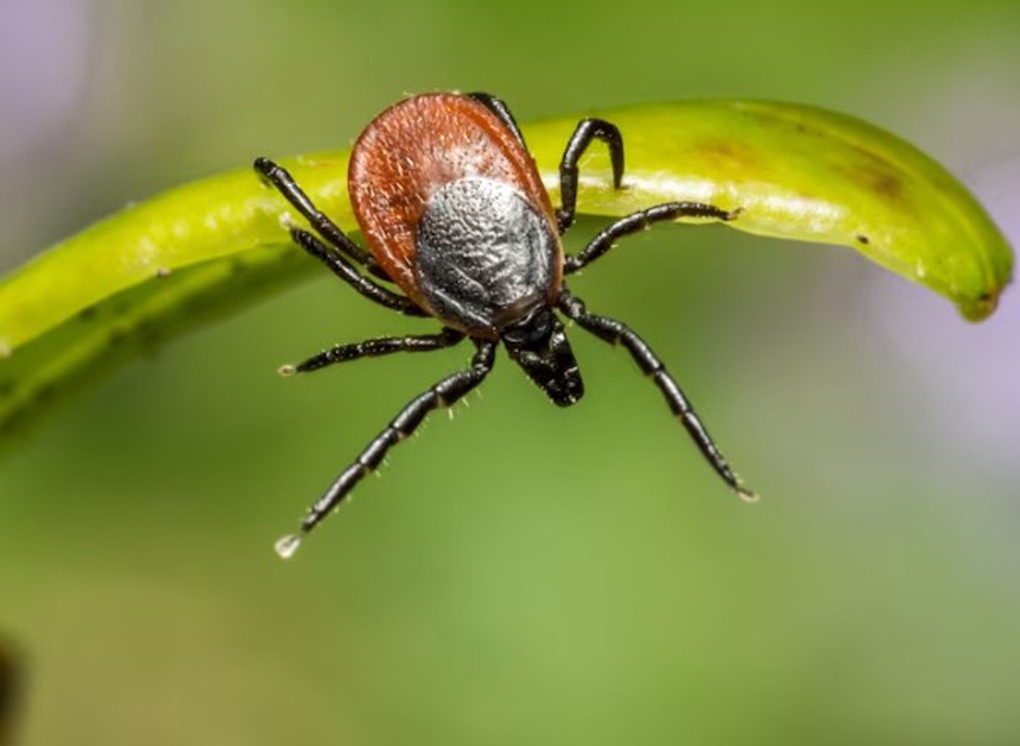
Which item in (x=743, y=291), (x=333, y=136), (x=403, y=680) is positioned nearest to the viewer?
(x=403, y=680)

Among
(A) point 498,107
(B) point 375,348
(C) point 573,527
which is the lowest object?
(C) point 573,527

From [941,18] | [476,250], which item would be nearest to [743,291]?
[941,18]

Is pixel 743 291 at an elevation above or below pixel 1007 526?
above

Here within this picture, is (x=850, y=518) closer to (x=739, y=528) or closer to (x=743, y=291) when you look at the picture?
(x=739, y=528)

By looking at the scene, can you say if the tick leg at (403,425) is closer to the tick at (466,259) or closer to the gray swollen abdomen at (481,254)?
the tick at (466,259)

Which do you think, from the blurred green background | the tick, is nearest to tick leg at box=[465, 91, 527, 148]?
the tick

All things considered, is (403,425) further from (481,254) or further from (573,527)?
(573,527)

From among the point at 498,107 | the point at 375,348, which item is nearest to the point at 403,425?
the point at 375,348
